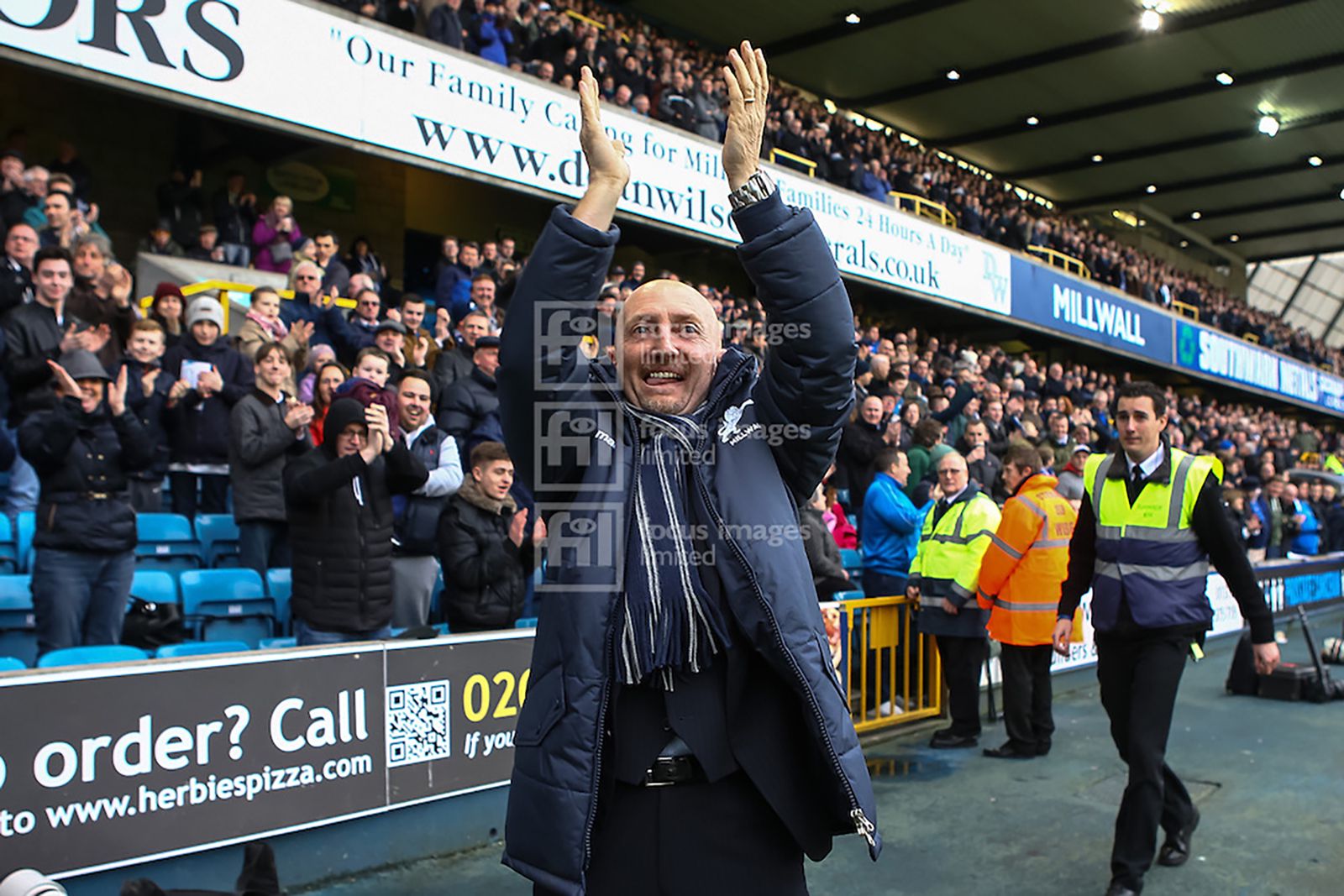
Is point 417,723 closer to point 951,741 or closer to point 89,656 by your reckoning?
point 89,656

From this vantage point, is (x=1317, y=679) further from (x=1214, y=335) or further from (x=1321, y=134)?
(x=1321, y=134)

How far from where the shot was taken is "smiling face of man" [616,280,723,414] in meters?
2.11

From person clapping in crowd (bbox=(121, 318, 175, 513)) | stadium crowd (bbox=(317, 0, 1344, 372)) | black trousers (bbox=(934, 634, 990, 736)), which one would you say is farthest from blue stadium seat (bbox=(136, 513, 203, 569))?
stadium crowd (bbox=(317, 0, 1344, 372))

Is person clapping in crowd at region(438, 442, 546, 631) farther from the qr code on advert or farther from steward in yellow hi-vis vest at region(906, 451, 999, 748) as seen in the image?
steward in yellow hi-vis vest at region(906, 451, 999, 748)

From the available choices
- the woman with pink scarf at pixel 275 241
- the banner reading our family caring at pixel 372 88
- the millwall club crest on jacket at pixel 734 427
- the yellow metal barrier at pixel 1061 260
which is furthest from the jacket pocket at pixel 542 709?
the yellow metal barrier at pixel 1061 260

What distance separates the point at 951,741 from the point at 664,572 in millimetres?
5811

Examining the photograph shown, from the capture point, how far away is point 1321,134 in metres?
28.2

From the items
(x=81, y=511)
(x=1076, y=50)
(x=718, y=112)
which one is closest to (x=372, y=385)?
(x=81, y=511)

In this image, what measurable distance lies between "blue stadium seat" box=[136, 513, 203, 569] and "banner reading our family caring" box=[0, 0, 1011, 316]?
427cm

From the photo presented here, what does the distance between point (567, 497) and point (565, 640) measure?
31 centimetres

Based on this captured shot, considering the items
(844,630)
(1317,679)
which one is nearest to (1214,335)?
(1317,679)

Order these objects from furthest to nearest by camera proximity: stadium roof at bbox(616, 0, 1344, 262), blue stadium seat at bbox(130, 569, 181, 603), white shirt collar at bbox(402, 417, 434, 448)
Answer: stadium roof at bbox(616, 0, 1344, 262), white shirt collar at bbox(402, 417, 434, 448), blue stadium seat at bbox(130, 569, 181, 603)

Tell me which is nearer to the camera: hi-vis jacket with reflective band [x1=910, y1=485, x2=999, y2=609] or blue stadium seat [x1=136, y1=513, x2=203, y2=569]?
blue stadium seat [x1=136, y1=513, x2=203, y2=569]

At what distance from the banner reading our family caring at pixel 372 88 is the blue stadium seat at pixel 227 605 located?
5.12 meters
